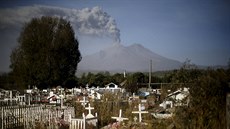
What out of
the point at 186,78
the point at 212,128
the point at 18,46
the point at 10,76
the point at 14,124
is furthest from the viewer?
the point at 18,46

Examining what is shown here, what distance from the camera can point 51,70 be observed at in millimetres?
19062

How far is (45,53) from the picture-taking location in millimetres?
19281

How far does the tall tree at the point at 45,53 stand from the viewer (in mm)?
18750

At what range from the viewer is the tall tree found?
1875cm

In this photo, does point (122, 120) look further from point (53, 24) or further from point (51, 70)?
point (53, 24)

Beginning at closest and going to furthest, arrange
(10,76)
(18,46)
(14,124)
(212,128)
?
(212,128)
(14,124)
(10,76)
(18,46)

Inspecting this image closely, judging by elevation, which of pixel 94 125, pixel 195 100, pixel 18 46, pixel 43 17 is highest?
pixel 43 17

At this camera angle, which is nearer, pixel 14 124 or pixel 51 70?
pixel 14 124

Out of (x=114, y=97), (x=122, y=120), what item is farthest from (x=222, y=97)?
(x=114, y=97)

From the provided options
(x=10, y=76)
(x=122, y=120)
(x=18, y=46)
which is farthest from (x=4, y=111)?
(x=18, y=46)

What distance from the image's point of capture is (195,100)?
17.7 ft

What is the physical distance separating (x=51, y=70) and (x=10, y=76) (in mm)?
2028

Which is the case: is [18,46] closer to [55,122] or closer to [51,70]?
[51,70]

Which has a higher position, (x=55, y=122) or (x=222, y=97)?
(x=222, y=97)
